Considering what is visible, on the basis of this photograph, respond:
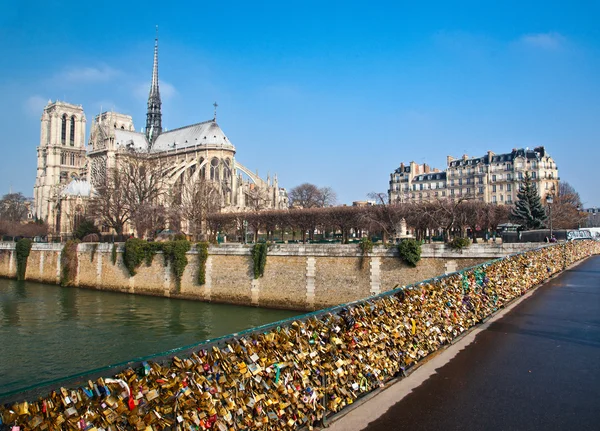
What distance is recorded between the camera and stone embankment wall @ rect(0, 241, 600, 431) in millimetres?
3154

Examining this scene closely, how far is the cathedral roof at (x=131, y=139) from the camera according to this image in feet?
251

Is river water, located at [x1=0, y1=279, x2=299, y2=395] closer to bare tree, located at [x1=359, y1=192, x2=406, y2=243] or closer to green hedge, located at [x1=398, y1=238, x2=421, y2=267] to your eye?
green hedge, located at [x1=398, y1=238, x2=421, y2=267]

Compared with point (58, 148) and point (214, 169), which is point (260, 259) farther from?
point (58, 148)

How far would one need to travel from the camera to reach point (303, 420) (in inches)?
175

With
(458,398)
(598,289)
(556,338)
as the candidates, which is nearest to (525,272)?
(598,289)

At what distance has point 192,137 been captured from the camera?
234 ft

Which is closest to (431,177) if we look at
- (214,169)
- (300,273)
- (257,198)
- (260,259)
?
(257,198)

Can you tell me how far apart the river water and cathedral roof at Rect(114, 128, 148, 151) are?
4825cm

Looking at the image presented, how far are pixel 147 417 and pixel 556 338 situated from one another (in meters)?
6.56

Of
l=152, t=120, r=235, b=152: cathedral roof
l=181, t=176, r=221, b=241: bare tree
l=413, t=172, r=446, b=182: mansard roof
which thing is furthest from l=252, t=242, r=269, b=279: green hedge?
l=413, t=172, r=446, b=182: mansard roof

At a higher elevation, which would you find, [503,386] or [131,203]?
[131,203]

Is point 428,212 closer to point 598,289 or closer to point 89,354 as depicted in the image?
point 598,289

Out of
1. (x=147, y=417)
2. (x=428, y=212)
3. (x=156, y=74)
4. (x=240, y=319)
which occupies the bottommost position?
(x=240, y=319)

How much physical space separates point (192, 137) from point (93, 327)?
5415 cm
